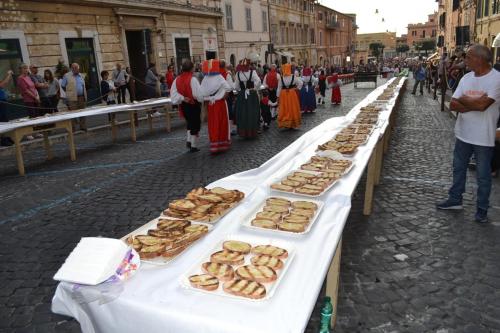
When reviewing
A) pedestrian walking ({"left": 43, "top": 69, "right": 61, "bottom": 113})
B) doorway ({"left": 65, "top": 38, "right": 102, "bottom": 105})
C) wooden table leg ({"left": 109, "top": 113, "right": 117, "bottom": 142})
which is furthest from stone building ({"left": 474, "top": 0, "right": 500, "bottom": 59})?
pedestrian walking ({"left": 43, "top": 69, "right": 61, "bottom": 113})

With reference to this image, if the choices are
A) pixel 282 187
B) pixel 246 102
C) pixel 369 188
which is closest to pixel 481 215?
pixel 369 188

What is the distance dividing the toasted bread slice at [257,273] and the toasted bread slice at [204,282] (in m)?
0.13

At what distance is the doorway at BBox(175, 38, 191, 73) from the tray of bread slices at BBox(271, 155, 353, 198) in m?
17.4

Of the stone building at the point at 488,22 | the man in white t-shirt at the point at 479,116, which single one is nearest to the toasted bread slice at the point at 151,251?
the man in white t-shirt at the point at 479,116

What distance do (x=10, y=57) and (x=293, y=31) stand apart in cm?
3247

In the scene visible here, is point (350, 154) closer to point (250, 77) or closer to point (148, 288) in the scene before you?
point (148, 288)

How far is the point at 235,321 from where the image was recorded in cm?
149

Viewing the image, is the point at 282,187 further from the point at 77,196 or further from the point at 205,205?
the point at 77,196

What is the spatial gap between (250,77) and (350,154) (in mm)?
6117

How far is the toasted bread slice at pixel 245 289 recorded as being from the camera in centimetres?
161

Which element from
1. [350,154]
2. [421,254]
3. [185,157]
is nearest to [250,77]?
[185,157]

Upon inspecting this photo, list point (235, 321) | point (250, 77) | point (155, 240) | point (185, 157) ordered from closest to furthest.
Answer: point (235, 321)
point (155, 240)
point (185, 157)
point (250, 77)

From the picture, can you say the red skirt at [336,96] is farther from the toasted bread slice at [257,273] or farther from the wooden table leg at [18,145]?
the toasted bread slice at [257,273]

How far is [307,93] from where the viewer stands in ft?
46.1
